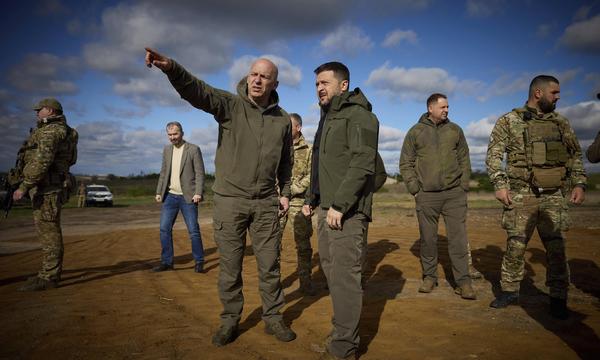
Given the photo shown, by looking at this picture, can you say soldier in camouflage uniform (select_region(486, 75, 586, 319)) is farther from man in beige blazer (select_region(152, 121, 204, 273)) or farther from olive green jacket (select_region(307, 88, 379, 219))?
man in beige blazer (select_region(152, 121, 204, 273))

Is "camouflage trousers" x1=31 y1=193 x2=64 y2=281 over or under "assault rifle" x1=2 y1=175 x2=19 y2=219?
under

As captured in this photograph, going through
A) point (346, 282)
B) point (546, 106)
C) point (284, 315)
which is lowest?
point (284, 315)

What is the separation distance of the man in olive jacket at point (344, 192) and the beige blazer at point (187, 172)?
12.7 feet

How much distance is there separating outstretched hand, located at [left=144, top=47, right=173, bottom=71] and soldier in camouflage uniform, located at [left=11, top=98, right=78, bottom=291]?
3260mm

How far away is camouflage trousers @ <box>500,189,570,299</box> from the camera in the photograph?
13.5 feet

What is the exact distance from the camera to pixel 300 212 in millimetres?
5434

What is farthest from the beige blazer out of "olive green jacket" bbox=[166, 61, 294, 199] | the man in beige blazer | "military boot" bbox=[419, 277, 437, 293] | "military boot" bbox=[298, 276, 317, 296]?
"military boot" bbox=[419, 277, 437, 293]

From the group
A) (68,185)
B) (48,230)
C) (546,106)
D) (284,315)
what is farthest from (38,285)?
(546,106)

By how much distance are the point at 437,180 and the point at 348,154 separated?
8.41ft

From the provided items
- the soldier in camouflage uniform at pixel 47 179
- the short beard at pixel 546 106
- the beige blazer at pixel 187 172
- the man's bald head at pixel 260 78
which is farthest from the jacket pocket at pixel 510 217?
the soldier in camouflage uniform at pixel 47 179

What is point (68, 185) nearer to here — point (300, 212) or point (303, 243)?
point (300, 212)

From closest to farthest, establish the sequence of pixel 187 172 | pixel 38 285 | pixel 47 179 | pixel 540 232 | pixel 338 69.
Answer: pixel 338 69
pixel 540 232
pixel 38 285
pixel 47 179
pixel 187 172

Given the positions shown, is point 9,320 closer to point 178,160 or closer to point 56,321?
point 56,321

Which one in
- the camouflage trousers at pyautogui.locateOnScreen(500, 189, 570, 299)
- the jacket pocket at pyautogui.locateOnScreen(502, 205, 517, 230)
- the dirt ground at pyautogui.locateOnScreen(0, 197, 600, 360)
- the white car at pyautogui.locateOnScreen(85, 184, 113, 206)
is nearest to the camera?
the dirt ground at pyautogui.locateOnScreen(0, 197, 600, 360)
